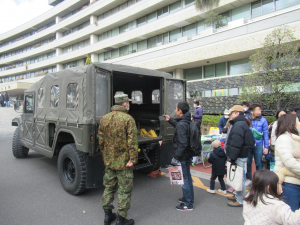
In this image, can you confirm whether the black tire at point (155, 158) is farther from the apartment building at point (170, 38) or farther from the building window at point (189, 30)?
the building window at point (189, 30)

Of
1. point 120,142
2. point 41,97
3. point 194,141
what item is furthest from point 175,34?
point 120,142

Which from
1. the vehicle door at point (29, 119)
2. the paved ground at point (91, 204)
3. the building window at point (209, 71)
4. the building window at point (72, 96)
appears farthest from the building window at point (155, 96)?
the building window at point (209, 71)

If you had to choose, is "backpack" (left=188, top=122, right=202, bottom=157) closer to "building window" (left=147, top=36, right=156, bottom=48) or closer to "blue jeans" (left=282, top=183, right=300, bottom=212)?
"blue jeans" (left=282, top=183, right=300, bottom=212)

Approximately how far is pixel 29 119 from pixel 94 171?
10.8 ft

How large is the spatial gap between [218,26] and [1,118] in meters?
21.2

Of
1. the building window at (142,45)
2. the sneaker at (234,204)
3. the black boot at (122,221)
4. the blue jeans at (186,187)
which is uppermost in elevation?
the building window at (142,45)

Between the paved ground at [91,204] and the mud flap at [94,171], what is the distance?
0.36 meters

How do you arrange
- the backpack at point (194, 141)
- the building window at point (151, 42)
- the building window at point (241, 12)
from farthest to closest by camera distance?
the building window at point (151, 42) < the building window at point (241, 12) < the backpack at point (194, 141)

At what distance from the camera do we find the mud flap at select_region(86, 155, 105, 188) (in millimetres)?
3873

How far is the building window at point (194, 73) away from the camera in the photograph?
1719cm

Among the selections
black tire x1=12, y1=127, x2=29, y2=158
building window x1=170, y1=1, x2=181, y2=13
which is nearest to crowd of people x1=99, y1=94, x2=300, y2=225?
black tire x1=12, y1=127, x2=29, y2=158

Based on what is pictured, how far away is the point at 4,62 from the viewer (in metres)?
48.1

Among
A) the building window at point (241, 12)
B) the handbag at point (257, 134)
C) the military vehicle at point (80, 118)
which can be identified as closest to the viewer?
the military vehicle at point (80, 118)

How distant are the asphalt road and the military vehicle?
347mm
